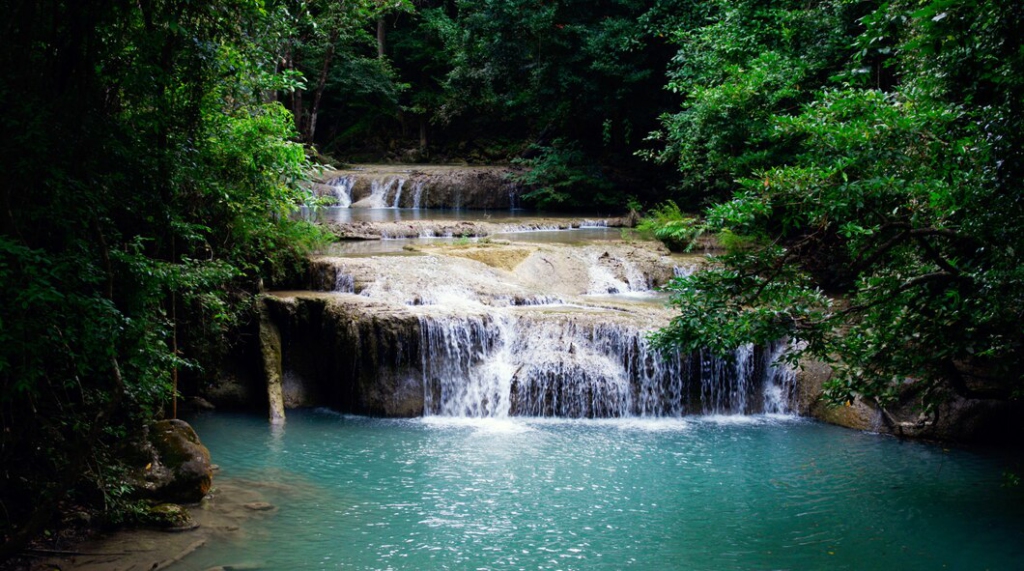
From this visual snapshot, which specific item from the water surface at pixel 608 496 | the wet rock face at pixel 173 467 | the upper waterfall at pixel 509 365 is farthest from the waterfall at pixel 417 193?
the wet rock face at pixel 173 467

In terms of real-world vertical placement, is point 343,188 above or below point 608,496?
above

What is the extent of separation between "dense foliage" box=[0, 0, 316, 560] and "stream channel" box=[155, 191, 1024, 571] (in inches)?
53.5

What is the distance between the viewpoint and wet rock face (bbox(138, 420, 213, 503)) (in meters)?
7.20

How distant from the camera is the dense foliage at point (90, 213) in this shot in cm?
493

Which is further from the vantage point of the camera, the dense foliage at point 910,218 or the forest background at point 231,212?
the forest background at point 231,212

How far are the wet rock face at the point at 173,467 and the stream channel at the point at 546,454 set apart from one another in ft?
2.26

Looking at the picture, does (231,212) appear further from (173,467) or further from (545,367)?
(545,367)

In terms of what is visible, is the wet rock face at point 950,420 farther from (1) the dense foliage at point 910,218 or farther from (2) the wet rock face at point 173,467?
(2) the wet rock face at point 173,467

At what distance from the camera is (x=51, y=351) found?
509cm

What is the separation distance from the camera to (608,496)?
801cm

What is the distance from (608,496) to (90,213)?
5.28 metres

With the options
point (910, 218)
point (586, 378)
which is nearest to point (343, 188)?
point (586, 378)

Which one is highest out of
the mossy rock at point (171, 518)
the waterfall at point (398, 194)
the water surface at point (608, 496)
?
the waterfall at point (398, 194)

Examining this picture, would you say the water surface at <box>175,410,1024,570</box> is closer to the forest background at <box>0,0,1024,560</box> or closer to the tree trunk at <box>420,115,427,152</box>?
the forest background at <box>0,0,1024,560</box>
